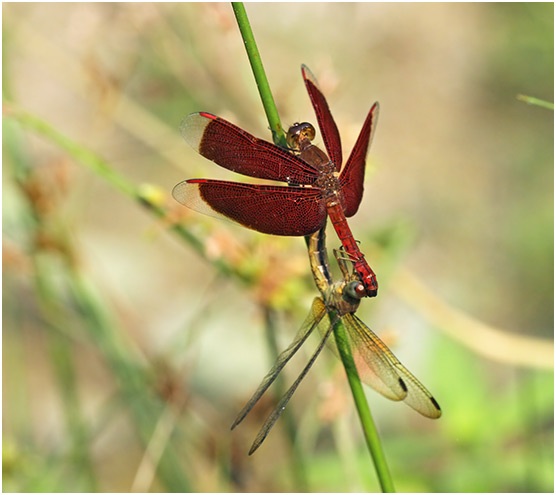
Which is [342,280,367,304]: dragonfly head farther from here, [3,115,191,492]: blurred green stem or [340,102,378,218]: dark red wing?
[3,115,191,492]: blurred green stem

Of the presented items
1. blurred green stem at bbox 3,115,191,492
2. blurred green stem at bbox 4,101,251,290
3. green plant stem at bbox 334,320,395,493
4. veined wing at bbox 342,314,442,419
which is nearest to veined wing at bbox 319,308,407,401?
veined wing at bbox 342,314,442,419

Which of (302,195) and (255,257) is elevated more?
(302,195)

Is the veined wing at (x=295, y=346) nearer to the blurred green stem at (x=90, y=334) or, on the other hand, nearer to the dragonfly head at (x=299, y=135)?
the dragonfly head at (x=299, y=135)

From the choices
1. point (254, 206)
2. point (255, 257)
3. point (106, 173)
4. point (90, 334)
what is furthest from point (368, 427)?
point (90, 334)

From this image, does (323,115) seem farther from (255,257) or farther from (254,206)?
(255,257)

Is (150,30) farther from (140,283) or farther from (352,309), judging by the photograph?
(140,283)

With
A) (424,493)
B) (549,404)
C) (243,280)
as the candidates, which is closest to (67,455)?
(243,280)
